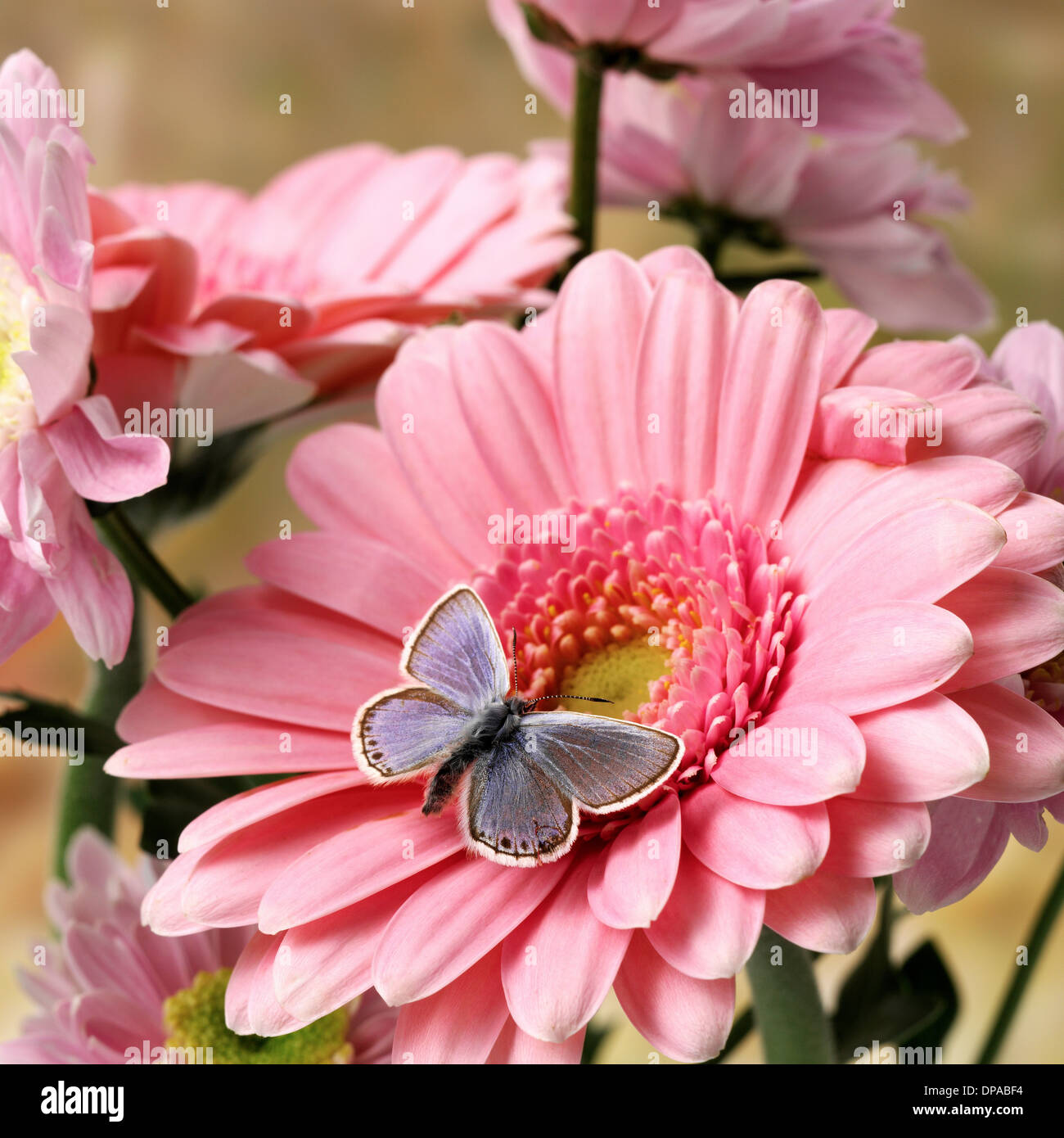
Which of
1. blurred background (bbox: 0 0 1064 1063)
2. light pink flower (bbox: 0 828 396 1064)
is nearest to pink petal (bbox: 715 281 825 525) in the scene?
light pink flower (bbox: 0 828 396 1064)

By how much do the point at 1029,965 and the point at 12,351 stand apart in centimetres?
41

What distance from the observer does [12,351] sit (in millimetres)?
355

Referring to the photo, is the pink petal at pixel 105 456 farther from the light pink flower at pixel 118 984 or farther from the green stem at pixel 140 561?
the light pink flower at pixel 118 984

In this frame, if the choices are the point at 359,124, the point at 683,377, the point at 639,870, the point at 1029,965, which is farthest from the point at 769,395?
the point at 359,124

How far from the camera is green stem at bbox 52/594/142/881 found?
44cm

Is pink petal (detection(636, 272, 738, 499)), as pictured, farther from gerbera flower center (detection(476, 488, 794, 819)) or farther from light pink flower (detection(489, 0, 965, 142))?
light pink flower (detection(489, 0, 965, 142))

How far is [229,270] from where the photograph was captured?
49 cm

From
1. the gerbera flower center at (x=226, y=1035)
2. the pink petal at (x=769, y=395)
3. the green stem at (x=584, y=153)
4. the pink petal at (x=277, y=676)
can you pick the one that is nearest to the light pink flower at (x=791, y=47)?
the green stem at (x=584, y=153)

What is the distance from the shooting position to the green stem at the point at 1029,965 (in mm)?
443

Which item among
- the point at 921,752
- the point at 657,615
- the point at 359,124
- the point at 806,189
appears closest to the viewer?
the point at 921,752

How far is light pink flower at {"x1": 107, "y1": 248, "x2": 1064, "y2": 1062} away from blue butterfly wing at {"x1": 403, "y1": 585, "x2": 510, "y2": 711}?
3 cm

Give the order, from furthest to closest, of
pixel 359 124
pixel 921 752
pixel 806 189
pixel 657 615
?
pixel 359 124
pixel 806 189
pixel 657 615
pixel 921 752

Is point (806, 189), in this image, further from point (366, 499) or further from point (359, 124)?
point (359, 124)
